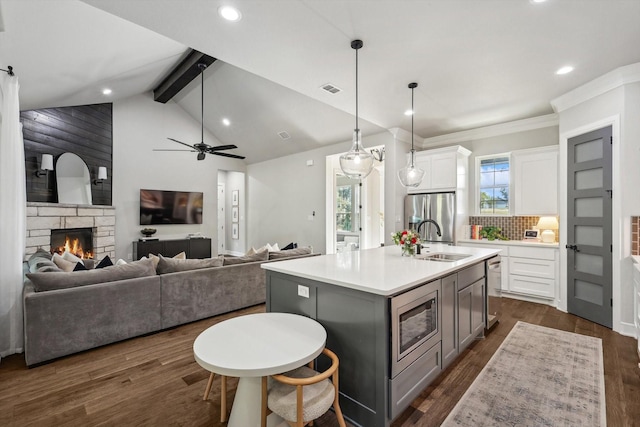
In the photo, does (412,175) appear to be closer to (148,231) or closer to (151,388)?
(151,388)

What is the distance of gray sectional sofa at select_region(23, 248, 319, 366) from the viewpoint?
248 cm

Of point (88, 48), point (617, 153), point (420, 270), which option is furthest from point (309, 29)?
point (617, 153)

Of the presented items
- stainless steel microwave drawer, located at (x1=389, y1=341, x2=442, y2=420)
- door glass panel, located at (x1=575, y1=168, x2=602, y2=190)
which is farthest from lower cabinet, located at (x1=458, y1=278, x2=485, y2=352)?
door glass panel, located at (x1=575, y1=168, x2=602, y2=190)

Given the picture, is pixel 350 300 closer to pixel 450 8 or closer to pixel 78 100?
pixel 450 8

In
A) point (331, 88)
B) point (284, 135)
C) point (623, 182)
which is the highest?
point (284, 135)

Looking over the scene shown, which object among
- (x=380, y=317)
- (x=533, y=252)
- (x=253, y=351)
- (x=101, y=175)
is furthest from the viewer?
(x=101, y=175)

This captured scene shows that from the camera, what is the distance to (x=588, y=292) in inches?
140

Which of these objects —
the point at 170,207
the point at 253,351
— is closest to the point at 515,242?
the point at 253,351

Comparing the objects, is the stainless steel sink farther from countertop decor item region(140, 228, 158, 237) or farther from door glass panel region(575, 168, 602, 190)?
countertop decor item region(140, 228, 158, 237)

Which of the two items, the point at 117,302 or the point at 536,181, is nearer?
the point at 117,302

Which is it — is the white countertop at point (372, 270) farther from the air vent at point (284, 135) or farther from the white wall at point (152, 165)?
the white wall at point (152, 165)

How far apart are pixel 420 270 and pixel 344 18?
2.03 m

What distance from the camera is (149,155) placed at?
6.71 meters

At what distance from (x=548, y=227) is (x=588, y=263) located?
1018mm
